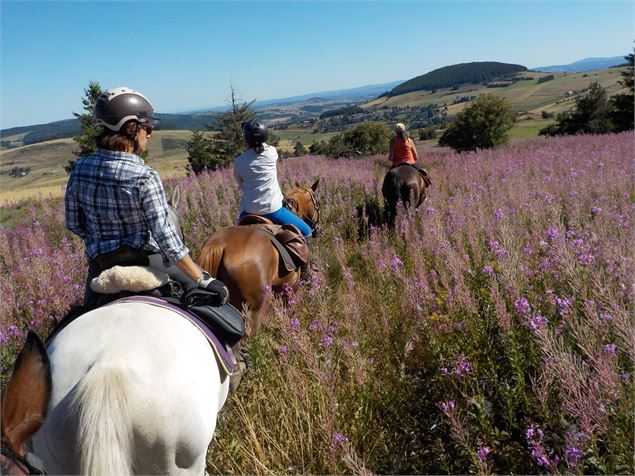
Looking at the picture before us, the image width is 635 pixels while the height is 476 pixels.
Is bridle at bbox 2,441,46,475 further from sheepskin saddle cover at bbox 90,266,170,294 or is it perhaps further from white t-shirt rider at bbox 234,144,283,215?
white t-shirt rider at bbox 234,144,283,215

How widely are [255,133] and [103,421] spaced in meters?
3.77

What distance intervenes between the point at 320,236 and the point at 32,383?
615cm

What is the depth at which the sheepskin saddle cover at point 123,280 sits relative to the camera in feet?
8.47

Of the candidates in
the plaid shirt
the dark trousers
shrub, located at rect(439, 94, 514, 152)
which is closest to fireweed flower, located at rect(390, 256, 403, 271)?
the dark trousers

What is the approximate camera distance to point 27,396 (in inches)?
77.3

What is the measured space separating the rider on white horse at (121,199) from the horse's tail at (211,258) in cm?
142

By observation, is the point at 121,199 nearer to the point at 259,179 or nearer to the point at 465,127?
the point at 259,179

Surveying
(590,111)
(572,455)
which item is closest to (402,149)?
(572,455)

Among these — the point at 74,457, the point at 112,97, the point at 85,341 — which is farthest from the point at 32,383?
the point at 112,97

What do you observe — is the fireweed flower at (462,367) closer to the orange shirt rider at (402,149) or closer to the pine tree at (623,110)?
the orange shirt rider at (402,149)

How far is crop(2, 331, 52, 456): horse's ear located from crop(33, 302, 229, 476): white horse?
0.08 meters

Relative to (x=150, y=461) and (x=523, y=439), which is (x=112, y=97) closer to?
(x=150, y=461)

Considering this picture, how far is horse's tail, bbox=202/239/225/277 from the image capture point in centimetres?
426

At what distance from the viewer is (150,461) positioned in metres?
2.12
